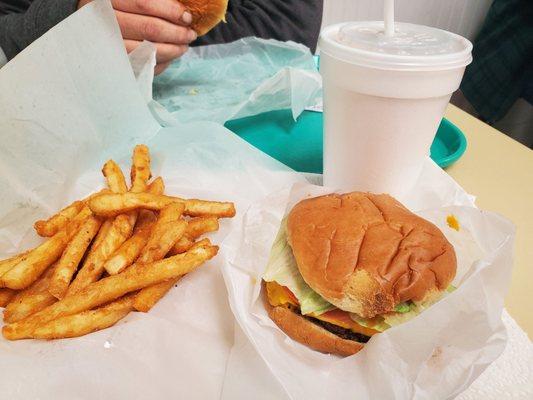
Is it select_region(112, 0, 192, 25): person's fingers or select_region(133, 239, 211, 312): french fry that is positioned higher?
select_region(112, 0, 192, 25): person's fingers

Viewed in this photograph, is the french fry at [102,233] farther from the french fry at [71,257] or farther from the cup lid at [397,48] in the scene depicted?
the cup lid at [397,48]

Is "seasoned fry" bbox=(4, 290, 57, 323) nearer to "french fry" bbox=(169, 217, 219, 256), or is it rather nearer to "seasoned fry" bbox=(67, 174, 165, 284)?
"seasoned fry" bbox=(67, 174, 165, 284)

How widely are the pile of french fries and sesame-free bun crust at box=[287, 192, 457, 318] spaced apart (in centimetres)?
21

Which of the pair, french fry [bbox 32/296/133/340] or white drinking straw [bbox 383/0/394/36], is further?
white drinking straw [bbox 383/0/394/36]

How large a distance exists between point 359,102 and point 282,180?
0.33m

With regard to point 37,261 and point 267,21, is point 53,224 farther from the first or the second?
→ point 267,21

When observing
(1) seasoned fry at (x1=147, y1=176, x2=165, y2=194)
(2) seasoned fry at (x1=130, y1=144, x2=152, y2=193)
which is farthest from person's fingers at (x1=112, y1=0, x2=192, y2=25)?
(1) seasoned fry at (x1=147, y1=176, x2=165, y2=194)

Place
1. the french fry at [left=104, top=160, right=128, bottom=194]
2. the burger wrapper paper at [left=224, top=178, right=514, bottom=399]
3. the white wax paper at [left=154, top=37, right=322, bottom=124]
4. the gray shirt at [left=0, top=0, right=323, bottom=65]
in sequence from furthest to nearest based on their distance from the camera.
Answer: the gray shirt at [left=0, top=0, right=323, bottom=65] → the white wax paper at [left=154, top=37, right=322, bottom=124] → the french fry at [left=104, top=160, right=128, bottom=194] → the burger wrapper paper at [left=224, top=178, right=514, bottom=399]

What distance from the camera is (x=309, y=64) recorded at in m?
1.70

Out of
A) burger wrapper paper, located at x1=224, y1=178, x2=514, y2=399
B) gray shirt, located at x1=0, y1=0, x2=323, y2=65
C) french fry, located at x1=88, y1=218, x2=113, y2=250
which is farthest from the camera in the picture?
gray shirt, located at x1=0, y1=0, x2=323, y2=65

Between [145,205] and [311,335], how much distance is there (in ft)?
1.45

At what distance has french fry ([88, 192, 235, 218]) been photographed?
0.87 meters

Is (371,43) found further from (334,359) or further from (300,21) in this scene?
(300,21)

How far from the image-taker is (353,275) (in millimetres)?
746
